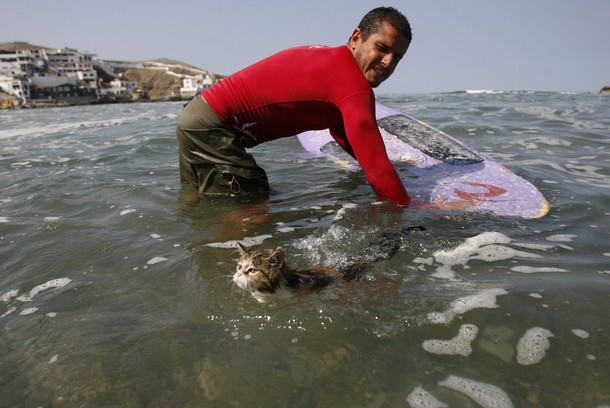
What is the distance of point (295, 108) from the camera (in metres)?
4.17

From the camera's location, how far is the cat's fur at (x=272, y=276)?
8.98 feet

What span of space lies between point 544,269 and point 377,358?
1742 mm

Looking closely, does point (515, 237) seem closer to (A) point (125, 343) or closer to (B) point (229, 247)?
(B) point (229, 247)

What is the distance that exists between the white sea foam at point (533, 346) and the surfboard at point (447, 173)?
7.27 feet

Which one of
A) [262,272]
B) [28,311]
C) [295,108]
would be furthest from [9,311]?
[295,108]

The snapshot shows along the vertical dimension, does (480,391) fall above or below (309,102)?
below

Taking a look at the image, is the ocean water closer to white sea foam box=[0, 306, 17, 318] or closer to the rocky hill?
white sea foam box=[0, 306, 17, 318]

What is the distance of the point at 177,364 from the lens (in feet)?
7.31

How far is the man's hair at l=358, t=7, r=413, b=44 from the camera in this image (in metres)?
3.68

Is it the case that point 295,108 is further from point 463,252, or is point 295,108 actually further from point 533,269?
point 533,269

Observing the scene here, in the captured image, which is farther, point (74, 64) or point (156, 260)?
point (74, 64)

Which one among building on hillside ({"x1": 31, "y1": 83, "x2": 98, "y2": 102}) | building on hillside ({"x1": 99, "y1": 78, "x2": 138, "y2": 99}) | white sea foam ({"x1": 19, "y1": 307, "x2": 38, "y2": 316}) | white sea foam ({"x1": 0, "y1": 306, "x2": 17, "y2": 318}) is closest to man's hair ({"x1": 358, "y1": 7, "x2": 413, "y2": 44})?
white sea foam ({"x1": 19, "y1": 307, "x2": 38, "y2": 316})

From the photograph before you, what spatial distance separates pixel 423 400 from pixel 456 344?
0.48m

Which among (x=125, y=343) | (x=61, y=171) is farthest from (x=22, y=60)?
(x=125, y=343)
